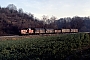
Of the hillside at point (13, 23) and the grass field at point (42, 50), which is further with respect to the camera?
the hillside at point (13, 23)

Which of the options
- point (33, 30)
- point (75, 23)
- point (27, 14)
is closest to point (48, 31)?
point (33, 30)

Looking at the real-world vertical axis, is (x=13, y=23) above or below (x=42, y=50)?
above

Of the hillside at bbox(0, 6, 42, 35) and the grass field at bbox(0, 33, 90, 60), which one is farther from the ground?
the hillside at bbox(0, 6, 42, 35)

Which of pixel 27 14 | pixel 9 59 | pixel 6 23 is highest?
pixel 27 14

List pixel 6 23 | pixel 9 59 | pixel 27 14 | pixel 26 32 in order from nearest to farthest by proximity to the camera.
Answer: pixel 9 59
pixel 26 32
pixel 6 23
pixel 27 14

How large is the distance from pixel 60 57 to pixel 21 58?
10.1 feet

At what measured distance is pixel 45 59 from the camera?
13867mm

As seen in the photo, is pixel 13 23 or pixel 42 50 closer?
pixel 42 50

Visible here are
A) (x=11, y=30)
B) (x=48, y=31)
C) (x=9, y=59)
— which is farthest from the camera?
(x=11, y=30)

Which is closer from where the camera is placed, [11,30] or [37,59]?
[37,59]

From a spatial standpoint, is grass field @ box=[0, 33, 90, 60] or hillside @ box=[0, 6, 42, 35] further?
hillside @ box=[0, 6, 42, 35]

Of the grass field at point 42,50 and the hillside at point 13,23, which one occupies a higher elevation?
the hillside at point 13,23

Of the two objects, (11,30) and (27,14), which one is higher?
(27,14)

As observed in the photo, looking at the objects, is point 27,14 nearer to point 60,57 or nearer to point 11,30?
point 11,30
